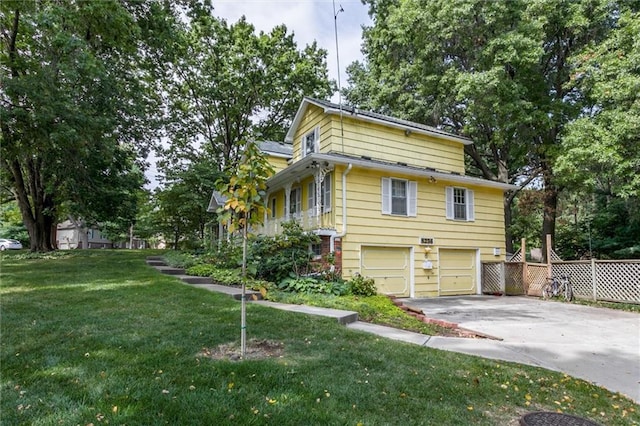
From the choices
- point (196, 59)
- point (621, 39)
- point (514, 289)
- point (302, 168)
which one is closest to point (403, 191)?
point (302, 168)

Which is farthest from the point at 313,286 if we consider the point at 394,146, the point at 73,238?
the point at 73,238

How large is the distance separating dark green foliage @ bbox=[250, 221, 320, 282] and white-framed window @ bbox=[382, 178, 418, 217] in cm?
284

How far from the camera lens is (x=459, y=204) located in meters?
13.5

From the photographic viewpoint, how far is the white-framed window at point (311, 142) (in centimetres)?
1325

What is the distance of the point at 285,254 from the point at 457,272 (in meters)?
6.60

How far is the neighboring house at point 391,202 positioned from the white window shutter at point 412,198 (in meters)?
0.03

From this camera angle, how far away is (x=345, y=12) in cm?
826

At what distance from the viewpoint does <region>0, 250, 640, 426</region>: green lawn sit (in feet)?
9.06

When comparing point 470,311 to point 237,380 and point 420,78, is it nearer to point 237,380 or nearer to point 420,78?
point 237,380

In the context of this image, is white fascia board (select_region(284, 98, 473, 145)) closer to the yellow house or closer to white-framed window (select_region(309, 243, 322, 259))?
the yellow house

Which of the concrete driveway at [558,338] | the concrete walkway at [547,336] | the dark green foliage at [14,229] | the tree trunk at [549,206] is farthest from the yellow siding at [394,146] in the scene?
the dark green foliage at [14,229]

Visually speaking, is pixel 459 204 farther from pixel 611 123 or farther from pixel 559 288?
pixel 611 123

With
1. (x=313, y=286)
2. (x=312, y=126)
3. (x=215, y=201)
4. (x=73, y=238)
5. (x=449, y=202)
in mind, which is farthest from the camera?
(x=73, y=238)

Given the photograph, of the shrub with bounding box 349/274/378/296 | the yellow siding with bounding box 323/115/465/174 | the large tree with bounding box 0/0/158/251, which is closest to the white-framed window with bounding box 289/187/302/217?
the yellow siding with bounding box 323/115/465/174
